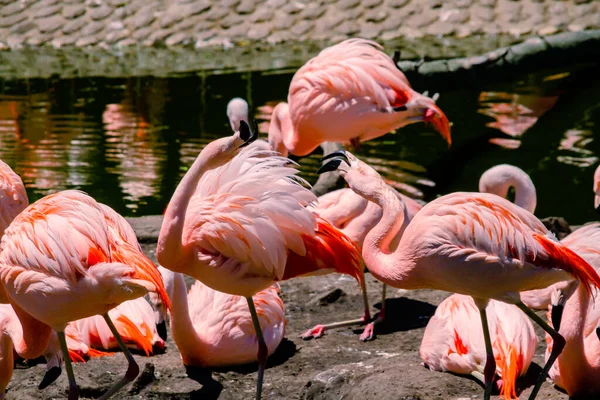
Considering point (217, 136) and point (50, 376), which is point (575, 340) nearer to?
point (50, 376)

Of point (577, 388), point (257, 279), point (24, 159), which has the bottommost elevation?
Answer: point (24, 159)

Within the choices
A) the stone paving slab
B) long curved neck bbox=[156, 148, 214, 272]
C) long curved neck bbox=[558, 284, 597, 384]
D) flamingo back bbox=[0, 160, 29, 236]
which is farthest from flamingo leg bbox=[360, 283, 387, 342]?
the stone paving slab

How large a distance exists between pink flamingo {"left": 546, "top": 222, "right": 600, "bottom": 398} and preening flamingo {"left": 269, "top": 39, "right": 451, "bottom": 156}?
2.59 metres

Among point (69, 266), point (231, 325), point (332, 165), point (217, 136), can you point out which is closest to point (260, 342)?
point (231, 325)

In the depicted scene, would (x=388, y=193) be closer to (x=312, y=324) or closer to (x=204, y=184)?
(x=204, y=184)

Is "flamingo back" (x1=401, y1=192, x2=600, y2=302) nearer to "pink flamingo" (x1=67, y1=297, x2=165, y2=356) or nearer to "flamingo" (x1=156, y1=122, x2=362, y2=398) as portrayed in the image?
"flamingo" (x1=156, y1=122, x2=362, y2=398)

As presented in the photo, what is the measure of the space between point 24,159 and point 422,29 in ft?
22.3

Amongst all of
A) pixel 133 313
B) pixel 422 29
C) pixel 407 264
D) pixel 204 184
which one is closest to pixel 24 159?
pixel 133 313

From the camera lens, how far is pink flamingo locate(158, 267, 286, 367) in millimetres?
4797

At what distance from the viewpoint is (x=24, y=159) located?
364 inches

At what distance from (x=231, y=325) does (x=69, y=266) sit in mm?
1233

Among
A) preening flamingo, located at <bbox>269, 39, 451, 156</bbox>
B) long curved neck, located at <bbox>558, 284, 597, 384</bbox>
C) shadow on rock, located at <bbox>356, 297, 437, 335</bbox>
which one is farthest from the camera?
preening flamingo, located at <bbox>269, 39, 451, 156</bbox>

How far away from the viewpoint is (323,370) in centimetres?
488

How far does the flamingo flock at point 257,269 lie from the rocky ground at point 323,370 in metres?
0.13
